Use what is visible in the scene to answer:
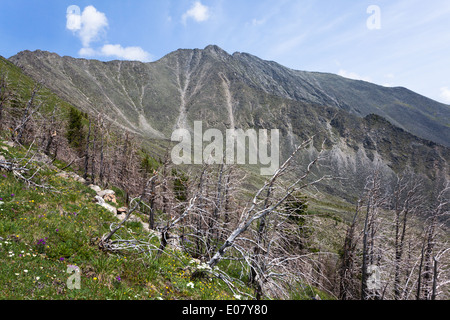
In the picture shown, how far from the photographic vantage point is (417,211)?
1661cm

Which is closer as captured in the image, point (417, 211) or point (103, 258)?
point (103, 258)

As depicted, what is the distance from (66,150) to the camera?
133 feet

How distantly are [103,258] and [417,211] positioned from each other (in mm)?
20822

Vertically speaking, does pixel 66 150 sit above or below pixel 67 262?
above
